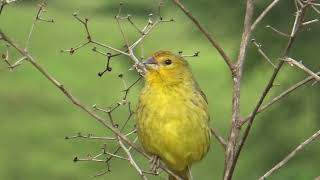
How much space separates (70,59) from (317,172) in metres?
12.7

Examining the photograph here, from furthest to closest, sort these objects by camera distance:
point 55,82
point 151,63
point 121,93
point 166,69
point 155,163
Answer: point 121,93, point 166,69, point 151,63, point 155,163, point 55,82

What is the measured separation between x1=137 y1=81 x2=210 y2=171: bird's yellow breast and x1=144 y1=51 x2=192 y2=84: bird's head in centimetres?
5

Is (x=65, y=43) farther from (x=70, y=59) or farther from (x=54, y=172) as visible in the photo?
(x=54, y=172)

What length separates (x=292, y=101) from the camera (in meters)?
6.50

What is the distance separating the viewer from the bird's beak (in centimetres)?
521

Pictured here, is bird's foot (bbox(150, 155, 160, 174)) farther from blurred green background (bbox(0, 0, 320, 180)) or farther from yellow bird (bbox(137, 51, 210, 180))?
blurred green background (bbox(0, 0, 320, 180))

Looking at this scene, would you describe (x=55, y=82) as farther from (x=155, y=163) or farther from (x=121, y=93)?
(x=121, y=93)

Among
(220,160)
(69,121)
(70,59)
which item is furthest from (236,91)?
(70,59)

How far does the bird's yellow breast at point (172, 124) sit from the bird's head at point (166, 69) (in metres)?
0.05

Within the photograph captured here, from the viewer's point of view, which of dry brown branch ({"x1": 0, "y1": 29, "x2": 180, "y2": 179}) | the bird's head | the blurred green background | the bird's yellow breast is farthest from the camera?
the blurred green background

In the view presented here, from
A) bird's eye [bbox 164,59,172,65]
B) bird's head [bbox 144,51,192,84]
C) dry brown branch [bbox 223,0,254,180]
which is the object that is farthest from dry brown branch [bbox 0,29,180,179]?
bird's eye [bbox 164,59,172,65]

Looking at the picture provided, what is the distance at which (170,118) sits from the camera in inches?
205

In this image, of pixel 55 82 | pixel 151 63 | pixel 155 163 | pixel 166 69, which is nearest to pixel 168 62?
pixel 166 69

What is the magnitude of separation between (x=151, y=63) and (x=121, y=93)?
9.18 m
